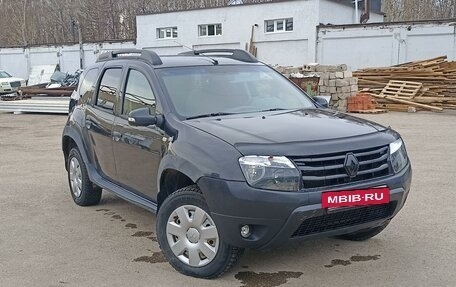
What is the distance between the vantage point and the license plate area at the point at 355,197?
3729 mm

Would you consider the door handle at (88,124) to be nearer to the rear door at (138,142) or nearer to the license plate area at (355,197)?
the rear door at (138,142)

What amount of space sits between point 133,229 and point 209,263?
5.57 ft

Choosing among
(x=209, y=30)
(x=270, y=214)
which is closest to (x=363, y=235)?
(x=270, y=214)

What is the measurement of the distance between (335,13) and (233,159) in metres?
30.1

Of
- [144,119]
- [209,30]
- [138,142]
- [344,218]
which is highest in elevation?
[209,30]

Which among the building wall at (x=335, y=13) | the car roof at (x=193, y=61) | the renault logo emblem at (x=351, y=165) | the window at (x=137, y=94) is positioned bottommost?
the renault logo emblem at (x=351, y=165)

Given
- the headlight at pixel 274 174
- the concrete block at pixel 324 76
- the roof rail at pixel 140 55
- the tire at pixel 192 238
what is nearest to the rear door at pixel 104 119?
the roof rail at pixel 140 55

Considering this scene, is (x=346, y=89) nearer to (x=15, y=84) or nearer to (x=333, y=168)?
(x=333, y=168)

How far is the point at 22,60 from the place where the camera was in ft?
143

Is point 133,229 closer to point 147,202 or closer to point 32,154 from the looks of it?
point 147,202

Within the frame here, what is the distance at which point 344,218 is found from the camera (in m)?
3.96

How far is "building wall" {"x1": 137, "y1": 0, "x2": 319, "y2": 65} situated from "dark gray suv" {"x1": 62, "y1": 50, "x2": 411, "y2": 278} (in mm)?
25468

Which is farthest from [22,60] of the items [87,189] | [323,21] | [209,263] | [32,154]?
[209,263]

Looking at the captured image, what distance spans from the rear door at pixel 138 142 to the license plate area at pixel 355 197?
150 cm
